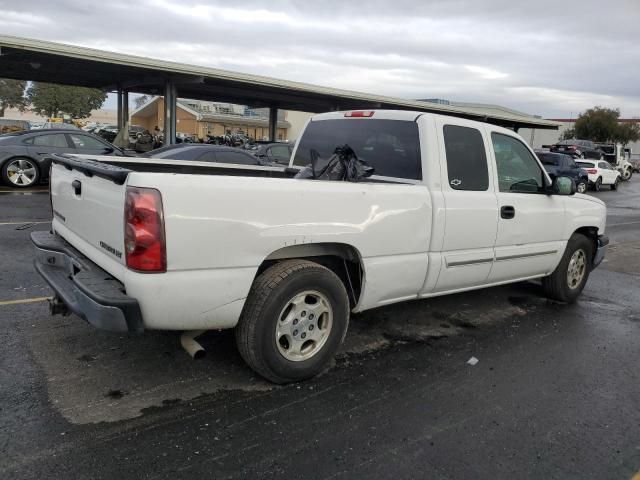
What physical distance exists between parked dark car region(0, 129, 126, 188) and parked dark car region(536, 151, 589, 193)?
16310 mm

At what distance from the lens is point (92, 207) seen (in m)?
3.53

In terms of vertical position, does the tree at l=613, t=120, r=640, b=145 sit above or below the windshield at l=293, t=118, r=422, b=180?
above

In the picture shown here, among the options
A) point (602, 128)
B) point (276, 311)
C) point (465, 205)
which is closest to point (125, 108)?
point (465, 205)

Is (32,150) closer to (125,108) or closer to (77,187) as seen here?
(77,187)

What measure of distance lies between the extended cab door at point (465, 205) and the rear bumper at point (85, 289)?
249 centimetres

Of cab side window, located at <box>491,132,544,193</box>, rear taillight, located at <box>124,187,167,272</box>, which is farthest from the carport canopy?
rear taillight, located at <box>124,187,167,272</box>

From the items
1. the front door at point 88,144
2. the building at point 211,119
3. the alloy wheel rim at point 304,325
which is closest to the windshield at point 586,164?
the front door at point 88,144

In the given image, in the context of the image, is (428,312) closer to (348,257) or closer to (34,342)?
(348,257)

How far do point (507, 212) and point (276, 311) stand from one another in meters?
2.53

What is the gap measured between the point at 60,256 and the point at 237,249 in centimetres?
142

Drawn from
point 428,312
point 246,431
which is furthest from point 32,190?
point 246,431

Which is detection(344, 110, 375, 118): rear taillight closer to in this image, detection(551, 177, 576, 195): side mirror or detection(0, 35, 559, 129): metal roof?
detection(551, 177, 576, 195): side mirror

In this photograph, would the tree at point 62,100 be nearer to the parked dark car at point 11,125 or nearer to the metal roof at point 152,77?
the parked dark car at point 11,125

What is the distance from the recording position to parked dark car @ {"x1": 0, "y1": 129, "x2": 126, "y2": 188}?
1277cm
